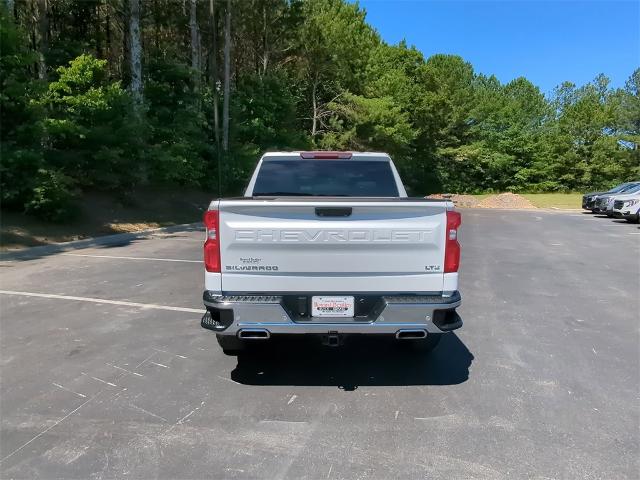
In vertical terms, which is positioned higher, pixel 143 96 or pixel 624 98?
pixel 624 98

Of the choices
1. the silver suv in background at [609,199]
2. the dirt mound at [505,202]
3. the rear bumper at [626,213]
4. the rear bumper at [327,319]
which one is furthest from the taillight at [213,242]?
the dirt mound at [505,202]

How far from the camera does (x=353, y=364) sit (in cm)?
489

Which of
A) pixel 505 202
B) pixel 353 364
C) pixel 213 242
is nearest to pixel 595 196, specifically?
pixel 505 202

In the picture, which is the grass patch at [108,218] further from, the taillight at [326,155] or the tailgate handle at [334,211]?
the tailgate handle at [334,211]

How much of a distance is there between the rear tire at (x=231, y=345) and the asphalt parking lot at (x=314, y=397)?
13cm

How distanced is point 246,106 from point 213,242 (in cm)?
2577

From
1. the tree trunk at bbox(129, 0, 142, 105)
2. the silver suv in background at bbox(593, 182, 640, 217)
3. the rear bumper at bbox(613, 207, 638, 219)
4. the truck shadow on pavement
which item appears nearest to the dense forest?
the tree trunk at bbox(129, 0, 142, 105)

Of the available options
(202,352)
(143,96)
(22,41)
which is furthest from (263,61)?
(202,352)

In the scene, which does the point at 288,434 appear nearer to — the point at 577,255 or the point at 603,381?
the point at 603,381

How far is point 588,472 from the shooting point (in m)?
3.10

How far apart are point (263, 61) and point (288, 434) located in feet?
109

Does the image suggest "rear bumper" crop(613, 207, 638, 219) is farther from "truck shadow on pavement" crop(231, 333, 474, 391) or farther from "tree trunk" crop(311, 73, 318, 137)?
"tree trunk" crop(311, 73, 318, 137)

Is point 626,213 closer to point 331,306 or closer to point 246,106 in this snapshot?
point 246,106

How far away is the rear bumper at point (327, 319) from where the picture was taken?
12.9 ft
